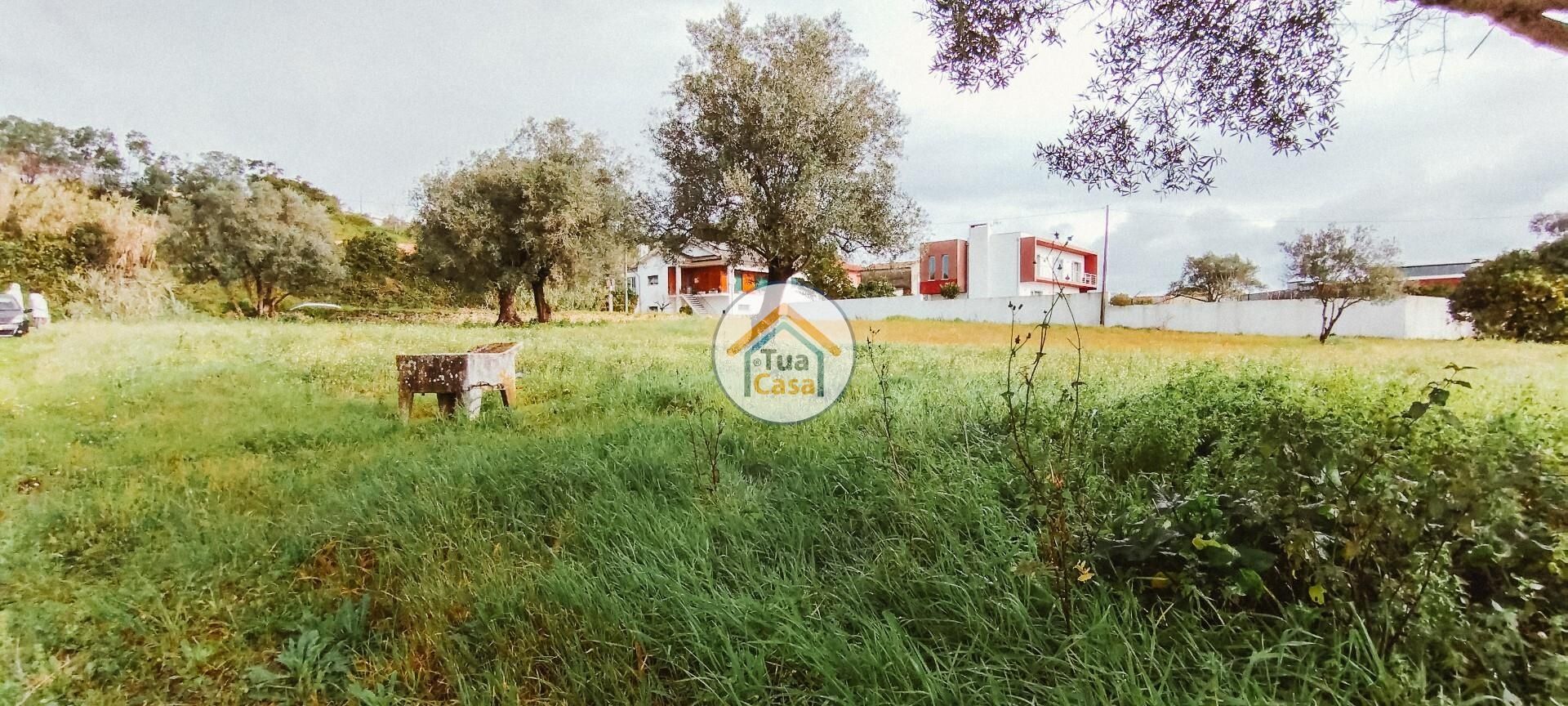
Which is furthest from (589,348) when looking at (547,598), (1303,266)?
(1303,266)

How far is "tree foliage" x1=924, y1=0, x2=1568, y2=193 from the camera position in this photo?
2279 millimetres

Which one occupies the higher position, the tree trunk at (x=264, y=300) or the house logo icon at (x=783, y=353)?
the tree trunk at (x=264, y=300)

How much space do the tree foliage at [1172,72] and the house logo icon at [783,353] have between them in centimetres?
153

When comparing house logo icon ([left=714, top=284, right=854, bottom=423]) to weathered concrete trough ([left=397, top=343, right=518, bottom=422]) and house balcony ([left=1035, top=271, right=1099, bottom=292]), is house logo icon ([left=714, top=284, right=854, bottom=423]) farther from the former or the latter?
weathered concrete trough ([left=397, top=343, right=518, bottom=422])

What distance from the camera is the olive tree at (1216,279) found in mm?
2762

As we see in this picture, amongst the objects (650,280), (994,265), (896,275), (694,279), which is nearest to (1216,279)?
(994,265)

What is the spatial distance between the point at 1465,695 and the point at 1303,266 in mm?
2582

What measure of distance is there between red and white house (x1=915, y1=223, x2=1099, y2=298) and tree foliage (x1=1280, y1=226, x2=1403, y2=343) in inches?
34.0

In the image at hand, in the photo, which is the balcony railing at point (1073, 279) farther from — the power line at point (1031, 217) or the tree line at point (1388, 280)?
the power line at point (1031, 217)

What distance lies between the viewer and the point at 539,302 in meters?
5.25

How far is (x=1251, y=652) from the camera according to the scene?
3.02ft

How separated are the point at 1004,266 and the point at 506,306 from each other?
13.6 feet

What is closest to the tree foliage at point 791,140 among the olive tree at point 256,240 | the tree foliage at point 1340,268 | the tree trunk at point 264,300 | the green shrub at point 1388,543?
the tree foliage at point 1340,268

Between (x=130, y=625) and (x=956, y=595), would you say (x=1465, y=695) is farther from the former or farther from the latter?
(x=130, y=625)
